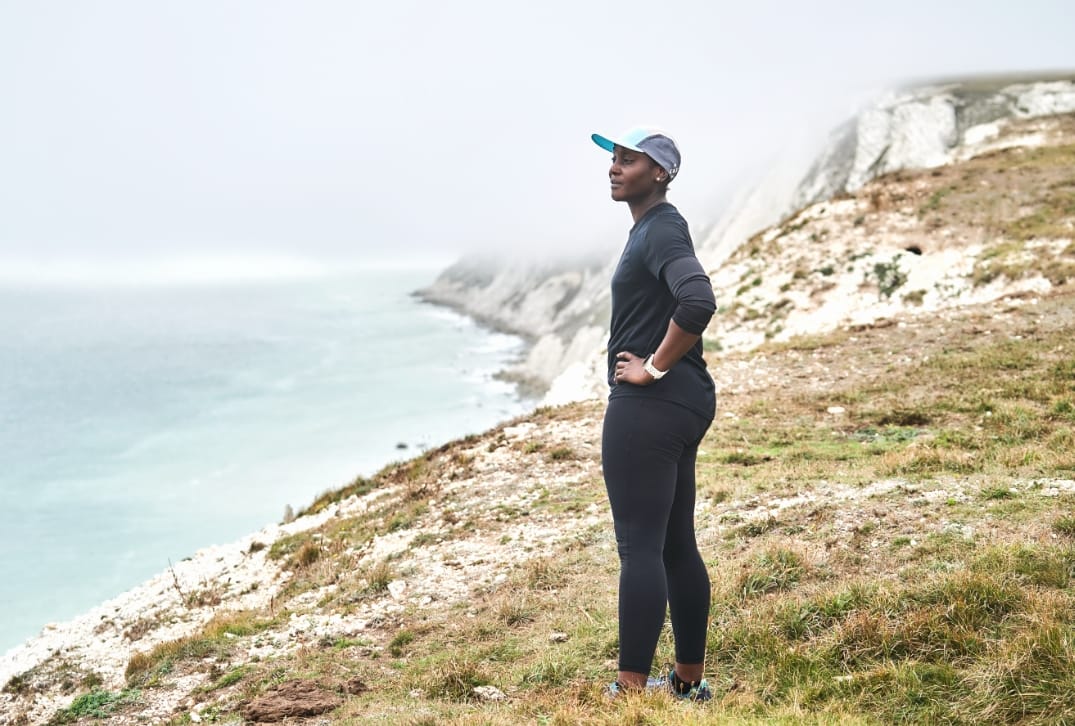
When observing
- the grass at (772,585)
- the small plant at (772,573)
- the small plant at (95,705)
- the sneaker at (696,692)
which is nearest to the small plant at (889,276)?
the grass at (772,585)

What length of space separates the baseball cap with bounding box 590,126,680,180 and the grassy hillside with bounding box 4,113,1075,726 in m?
2.69

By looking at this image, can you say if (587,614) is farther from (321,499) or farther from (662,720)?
(321,499)

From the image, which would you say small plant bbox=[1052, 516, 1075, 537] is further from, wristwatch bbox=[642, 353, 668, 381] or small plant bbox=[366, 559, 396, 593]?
small plant bbox=[366, 559, 396, 593]

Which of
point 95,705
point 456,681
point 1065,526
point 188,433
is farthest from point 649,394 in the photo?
point 188,433

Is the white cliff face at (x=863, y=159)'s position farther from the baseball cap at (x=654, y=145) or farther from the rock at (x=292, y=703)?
the baseball cap at (x=654, y=145)

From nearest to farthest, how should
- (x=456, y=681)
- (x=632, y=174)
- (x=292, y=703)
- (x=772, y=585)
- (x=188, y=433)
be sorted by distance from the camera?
1. (x=632, y=174)
2. (x=456, y=681)
3. (x=292, y=703)
4. (x=772, y=585)
5. (x=188, y=433)

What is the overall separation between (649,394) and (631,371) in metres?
0.14

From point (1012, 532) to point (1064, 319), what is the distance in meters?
→ 11.0

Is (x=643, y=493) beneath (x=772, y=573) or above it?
above

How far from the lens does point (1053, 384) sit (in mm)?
10555

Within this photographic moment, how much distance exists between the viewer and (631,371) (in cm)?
377

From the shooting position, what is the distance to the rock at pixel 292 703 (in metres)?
4.94

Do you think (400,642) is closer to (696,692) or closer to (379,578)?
(379,578)

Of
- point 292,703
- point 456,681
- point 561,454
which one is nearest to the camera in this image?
point 456,681
